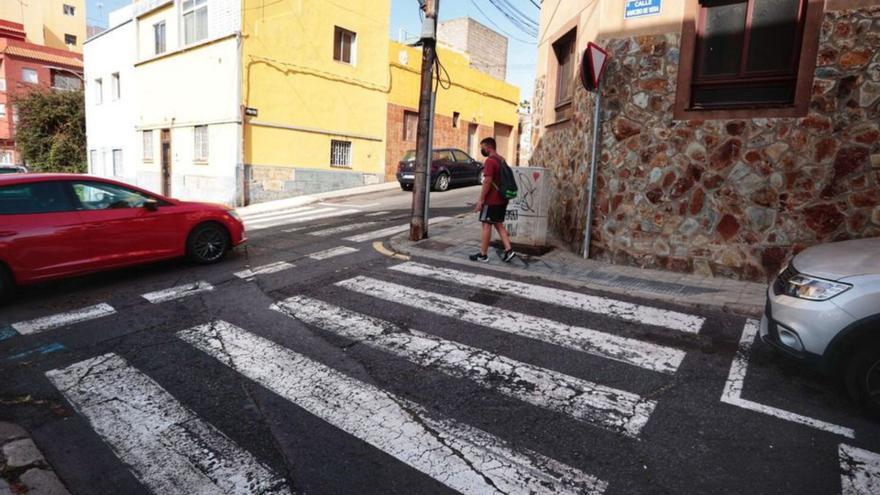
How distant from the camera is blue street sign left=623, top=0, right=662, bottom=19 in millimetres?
7148

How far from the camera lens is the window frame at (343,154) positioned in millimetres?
20750

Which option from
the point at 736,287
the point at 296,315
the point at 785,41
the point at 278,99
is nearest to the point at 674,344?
the point at 736,287

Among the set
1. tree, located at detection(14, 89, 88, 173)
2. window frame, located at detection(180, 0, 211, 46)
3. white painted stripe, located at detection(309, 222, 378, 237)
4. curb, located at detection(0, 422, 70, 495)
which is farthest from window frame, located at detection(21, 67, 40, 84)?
curb, located at detection(0, 422, 70, 495)

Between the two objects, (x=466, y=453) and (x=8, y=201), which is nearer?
(x=466, y=453)

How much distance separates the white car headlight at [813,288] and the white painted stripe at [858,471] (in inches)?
38.5

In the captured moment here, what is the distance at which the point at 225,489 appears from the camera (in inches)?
105

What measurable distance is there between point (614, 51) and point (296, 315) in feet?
18.9

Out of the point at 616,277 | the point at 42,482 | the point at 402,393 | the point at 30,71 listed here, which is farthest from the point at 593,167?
the point at 30,71

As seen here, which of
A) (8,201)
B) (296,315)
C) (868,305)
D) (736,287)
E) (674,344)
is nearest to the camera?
(868,305)

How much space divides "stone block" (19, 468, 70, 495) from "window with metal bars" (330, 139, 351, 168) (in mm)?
18600

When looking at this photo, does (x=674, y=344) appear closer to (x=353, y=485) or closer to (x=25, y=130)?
(x=353, y=485)

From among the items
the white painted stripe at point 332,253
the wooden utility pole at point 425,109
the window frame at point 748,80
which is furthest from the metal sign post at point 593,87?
the white painted stripe at point 332,253

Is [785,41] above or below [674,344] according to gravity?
above

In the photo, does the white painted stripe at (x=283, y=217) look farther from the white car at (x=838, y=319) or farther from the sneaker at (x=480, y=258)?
the white car at (x=838, y=319)
